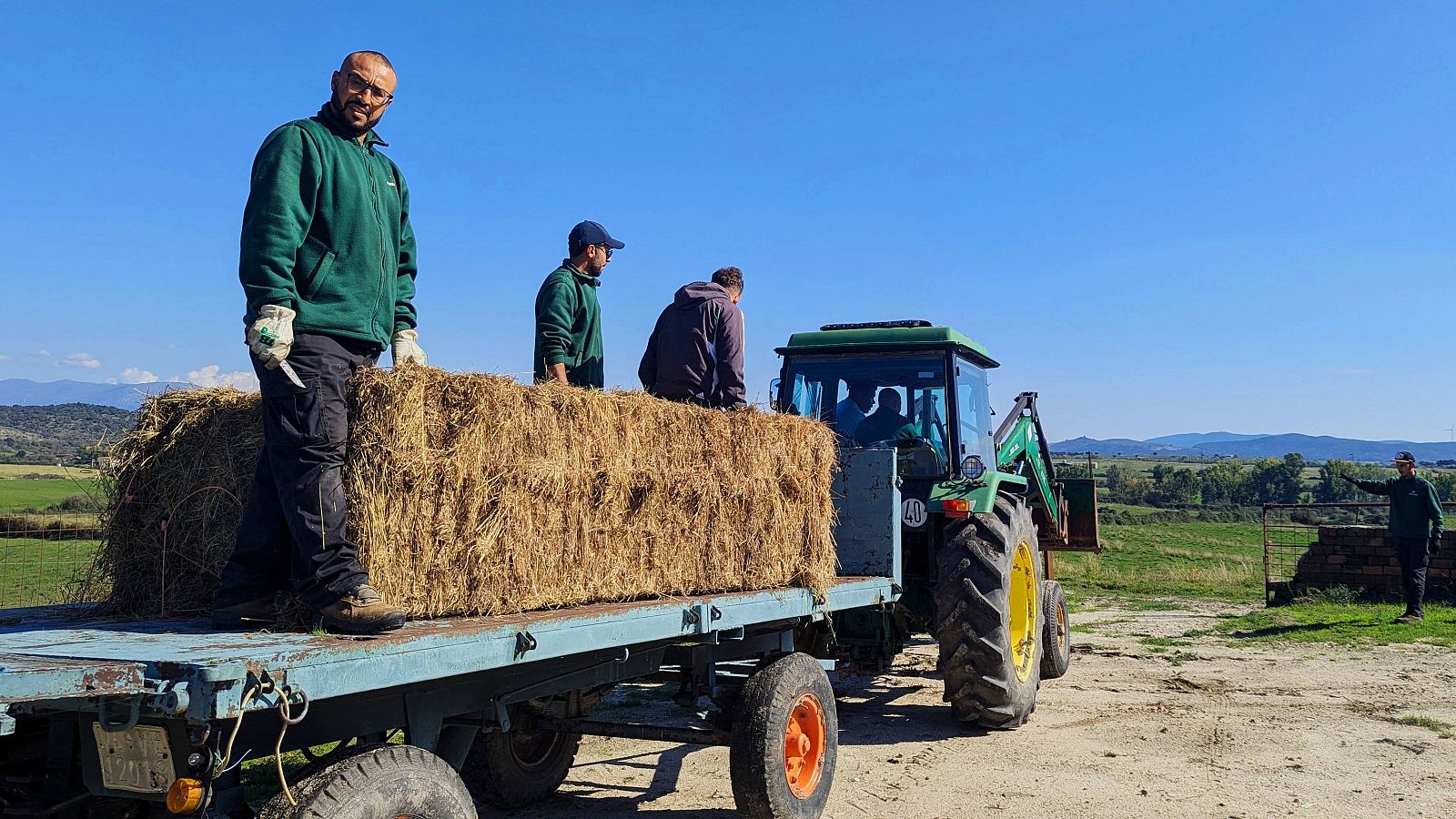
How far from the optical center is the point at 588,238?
6.25m

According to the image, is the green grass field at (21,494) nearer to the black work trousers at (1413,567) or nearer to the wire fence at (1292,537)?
the wire fence at (1292,537)

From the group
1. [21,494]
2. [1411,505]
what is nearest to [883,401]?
[1411,505]

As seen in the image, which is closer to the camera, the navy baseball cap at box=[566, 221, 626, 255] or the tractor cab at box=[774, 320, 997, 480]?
the navy baseball cap at box=[566, 221, 626, 255]

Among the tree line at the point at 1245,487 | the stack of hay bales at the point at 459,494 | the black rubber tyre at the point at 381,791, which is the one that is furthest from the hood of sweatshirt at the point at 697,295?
the tree line at the point at 1245,487

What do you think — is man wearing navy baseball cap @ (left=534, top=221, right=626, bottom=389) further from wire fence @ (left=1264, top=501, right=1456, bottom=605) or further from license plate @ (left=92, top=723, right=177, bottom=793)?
wire fence @ (left=1264, top=501, right=1456, bottom=605)

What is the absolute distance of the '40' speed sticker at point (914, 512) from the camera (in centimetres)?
797

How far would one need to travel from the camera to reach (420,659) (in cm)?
324

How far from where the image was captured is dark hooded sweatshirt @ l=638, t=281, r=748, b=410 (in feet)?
20.7

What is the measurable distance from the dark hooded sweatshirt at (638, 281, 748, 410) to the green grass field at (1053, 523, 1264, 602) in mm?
11189

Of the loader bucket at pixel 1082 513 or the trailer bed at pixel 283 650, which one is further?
the loader bucket at pixel 1082 513

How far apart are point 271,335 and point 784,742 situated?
3293mm

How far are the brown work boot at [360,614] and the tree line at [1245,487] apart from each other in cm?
5806

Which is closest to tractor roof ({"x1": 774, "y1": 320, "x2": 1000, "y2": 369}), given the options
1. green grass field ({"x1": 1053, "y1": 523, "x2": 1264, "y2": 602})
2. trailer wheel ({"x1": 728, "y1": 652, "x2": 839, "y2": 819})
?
trailer wheel ({"x1": 728, "y1": 652, "x2": 839, "y2": 819})

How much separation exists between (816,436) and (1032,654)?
12.1 feet
